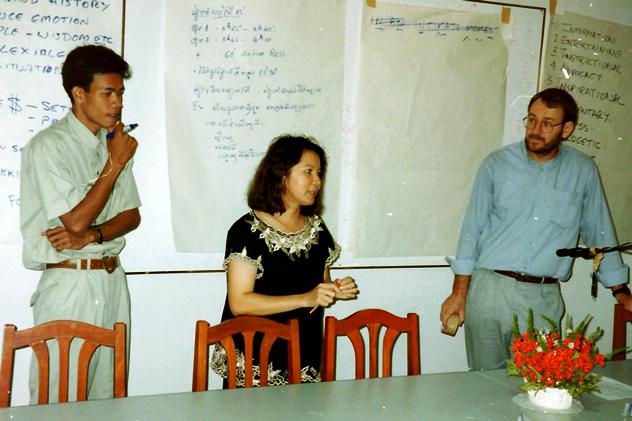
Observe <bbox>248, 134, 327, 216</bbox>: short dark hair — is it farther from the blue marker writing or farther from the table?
the table

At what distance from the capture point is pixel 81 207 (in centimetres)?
251

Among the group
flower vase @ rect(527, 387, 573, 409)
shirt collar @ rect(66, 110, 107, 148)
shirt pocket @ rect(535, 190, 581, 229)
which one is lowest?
flower vase @ rect(527, 387, 573, 409)

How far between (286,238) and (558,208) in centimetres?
135

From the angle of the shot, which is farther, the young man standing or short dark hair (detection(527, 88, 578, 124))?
short dark hair (detection(527, 88, 578, 124))

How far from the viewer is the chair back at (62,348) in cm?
204

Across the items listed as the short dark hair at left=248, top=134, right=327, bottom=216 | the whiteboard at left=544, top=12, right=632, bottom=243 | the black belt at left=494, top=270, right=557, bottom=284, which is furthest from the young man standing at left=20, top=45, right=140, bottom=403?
the whiteboard at left=544, top=12, right=632, bottom=243

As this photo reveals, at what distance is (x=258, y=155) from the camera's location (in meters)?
3.21

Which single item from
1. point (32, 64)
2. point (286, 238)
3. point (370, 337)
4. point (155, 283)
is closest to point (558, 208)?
point (370, 337)

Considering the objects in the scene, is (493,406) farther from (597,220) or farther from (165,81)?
(165,81)

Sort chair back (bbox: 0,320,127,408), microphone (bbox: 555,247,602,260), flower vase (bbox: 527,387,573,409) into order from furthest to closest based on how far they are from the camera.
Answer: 1. microphone (bbox: 555,247,602,260)
2. chair back (bbox: 0,320,127,408)
3. flower vase (bbox: 527,387,573,409)

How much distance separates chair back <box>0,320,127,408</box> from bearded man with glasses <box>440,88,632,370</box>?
168cm

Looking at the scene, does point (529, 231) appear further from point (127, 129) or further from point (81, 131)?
point (81, 131)

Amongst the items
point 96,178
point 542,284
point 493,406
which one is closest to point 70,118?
point 96,178

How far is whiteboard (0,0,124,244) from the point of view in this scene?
2.79m
